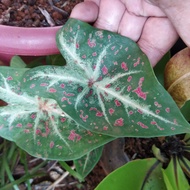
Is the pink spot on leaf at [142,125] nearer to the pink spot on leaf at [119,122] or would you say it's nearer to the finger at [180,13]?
the pink spot on leaf at [119,122]

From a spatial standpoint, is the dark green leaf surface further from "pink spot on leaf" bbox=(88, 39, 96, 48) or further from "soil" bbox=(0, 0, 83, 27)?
"soil" bbox=(0, 0, 83, 27)

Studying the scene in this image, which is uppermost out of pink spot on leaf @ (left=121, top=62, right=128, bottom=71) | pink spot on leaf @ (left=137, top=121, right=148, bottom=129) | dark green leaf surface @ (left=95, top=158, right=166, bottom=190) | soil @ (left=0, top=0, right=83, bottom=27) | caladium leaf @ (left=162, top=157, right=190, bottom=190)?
pink spot on leaf @ (left=121, top=62, right=128, bottom=71)

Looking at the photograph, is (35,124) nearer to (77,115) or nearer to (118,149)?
(77,115)

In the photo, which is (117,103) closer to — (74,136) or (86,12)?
(74,136)

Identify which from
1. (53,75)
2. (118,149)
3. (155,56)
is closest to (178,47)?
(155,56)

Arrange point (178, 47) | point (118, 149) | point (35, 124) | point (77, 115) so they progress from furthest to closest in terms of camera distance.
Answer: point (178, 47) → point (118, 149) → point (35, 124) → point (77, 115)

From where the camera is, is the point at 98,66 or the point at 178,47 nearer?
the point at 98,66

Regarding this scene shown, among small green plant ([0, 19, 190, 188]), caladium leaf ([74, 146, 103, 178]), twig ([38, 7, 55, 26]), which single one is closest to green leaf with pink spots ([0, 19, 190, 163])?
small green plant ([0, 19, 190, 188])

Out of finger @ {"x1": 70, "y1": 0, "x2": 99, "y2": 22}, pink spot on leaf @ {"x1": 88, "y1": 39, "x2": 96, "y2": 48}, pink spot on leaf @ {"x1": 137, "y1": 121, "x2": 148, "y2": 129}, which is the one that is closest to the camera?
pink spot on leaf @ {"x1": 137, "y1": 121, "x2": 148, "y2": 129}

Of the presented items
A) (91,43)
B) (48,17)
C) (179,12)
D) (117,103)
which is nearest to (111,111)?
(117,103)
